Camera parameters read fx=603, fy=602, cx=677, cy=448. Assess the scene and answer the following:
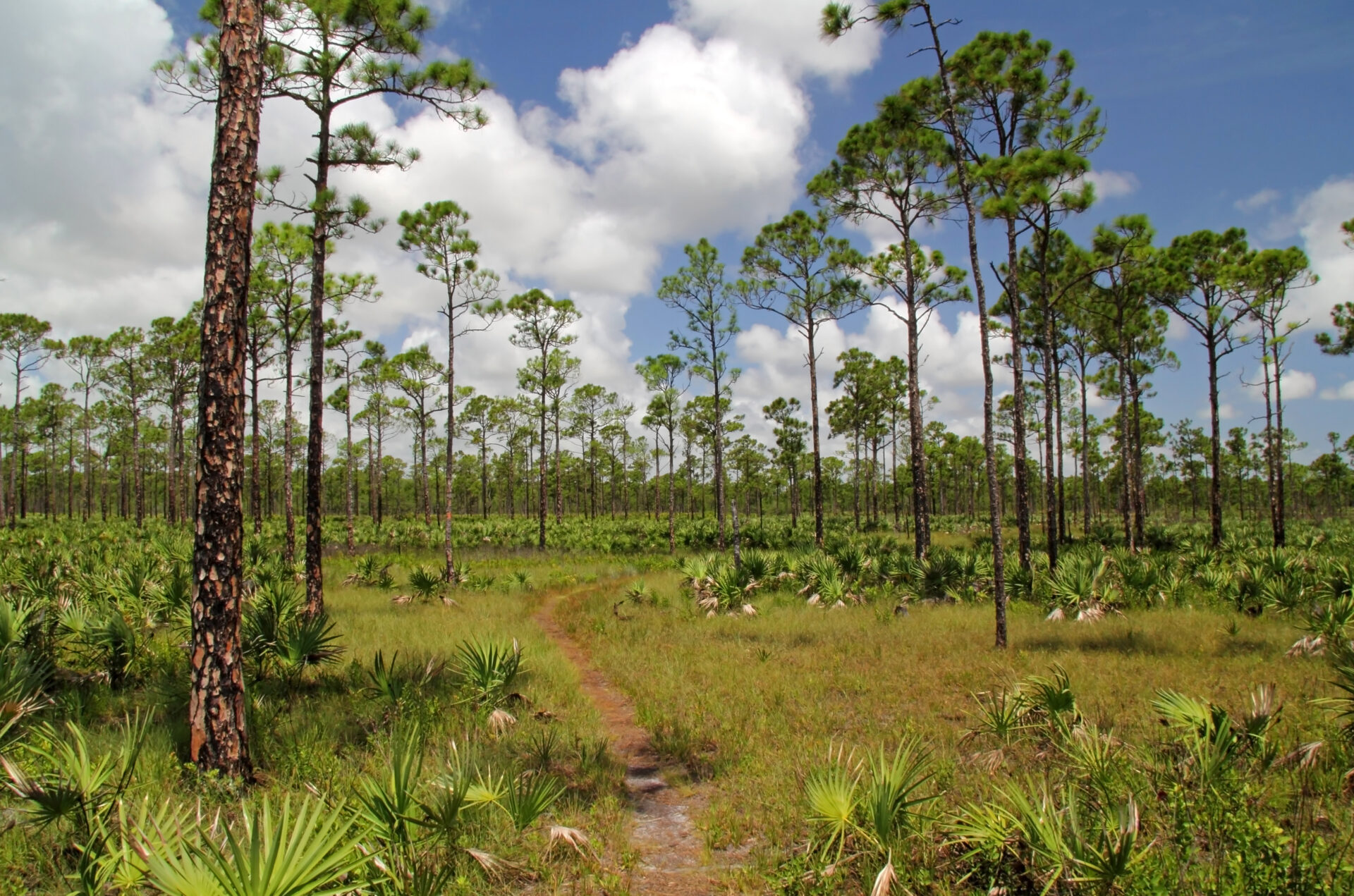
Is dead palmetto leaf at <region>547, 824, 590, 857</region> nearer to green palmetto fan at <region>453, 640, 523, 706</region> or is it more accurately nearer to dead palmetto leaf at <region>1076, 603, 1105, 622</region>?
green palmetto fan at <region>453, 640, 523, 706</region>

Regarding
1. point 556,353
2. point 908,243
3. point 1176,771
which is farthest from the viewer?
point 556,353

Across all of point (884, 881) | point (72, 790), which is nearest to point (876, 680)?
point (884, 881)

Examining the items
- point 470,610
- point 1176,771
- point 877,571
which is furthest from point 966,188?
point 470,610

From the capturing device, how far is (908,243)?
69.9 feet

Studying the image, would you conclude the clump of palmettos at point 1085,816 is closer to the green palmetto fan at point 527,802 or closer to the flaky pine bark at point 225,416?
the green palmetto fan at point 527,802

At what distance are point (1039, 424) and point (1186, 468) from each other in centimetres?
3025

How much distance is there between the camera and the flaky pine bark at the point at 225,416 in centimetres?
526

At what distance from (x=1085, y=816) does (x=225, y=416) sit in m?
7.68

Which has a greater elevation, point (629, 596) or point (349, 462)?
point (349, 462)

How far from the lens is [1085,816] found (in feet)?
14.5

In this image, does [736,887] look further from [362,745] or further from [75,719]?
[75,719]

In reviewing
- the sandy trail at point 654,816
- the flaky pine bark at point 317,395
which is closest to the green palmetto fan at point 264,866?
the sandy trail at point 654,816

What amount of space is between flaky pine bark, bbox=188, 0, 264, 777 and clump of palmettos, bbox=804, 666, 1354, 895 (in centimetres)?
510

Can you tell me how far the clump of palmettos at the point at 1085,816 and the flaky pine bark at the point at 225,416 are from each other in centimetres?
510
